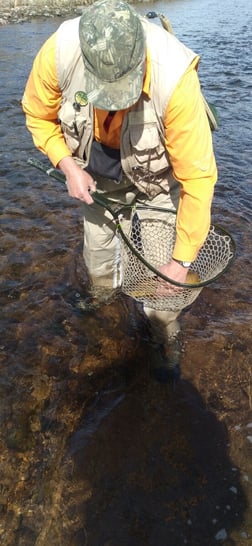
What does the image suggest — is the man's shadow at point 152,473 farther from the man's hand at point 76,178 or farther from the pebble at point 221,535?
the man's hand at point 76,178

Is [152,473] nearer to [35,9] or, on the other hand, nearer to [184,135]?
[184,135]

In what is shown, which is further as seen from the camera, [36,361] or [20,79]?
[20,79]

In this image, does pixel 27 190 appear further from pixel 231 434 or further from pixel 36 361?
pixel 231 434

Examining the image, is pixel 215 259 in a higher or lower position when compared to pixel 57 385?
higher

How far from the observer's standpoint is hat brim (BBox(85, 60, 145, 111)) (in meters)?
2.48

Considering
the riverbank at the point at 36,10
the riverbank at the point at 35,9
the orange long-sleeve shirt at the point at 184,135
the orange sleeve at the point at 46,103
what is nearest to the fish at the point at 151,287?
the orange long-sleeve shirt at the point at 184,135

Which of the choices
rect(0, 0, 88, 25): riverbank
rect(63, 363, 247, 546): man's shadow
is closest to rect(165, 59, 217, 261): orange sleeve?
rect(63, 363, 247, 546): man's shadow

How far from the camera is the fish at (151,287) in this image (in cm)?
346

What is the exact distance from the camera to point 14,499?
10.8ft

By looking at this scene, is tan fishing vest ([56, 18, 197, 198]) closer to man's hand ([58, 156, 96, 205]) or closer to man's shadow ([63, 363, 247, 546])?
man's hand ([58, 156, 96, 205])

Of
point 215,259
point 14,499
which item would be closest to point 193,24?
point 215,259

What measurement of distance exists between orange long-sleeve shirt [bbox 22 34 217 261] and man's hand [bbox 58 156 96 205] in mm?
286

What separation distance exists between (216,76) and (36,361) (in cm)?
1204

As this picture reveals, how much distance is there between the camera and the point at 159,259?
383 centimetres
